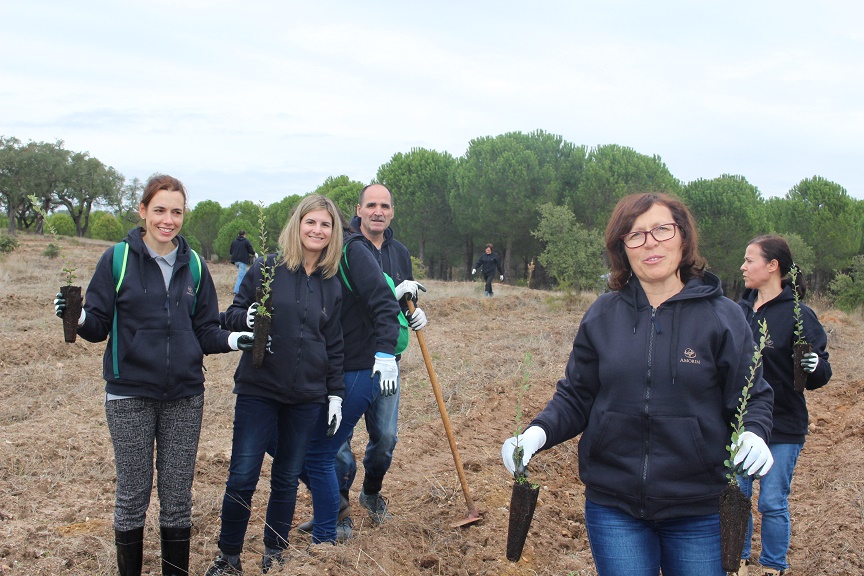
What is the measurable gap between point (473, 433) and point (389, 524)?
2.63 m

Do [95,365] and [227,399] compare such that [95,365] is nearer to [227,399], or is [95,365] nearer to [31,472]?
[227,399]

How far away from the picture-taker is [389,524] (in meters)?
4.12

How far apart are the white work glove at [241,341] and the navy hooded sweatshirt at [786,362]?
101 inches

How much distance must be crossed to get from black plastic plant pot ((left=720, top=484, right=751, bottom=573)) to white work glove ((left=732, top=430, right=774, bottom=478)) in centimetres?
7

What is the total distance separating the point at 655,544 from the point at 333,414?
1.77 meters

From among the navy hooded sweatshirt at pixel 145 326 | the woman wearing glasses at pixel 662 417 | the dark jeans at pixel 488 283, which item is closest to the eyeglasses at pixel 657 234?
the woman wearing glasses at pixel 662 417

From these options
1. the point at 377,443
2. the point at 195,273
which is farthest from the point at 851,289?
the point at 195,273

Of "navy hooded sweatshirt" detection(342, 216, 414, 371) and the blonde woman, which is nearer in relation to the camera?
the blonde woman

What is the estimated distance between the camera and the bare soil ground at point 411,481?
3.84 meters

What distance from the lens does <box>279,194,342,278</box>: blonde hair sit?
3590mm

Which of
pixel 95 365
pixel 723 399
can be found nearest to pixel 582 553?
pixel 723 399

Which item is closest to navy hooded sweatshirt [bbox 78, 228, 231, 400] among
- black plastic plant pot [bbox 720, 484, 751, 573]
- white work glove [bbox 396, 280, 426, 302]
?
white work glove [bbox 396, 280, 426, 302]

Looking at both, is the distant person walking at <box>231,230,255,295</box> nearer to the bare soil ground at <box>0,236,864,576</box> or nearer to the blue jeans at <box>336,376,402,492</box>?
the bare soil ground at <box>0,236,864,576</box>

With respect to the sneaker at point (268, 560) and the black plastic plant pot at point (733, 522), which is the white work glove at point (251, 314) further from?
the black plastic plant pot at point (733, 522)
